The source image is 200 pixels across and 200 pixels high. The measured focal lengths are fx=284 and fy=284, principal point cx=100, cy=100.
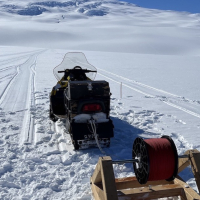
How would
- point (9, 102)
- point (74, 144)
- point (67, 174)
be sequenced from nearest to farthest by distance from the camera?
point (67, 174) < point (74, 144) < point (9, 102)

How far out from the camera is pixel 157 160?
9.58 feet

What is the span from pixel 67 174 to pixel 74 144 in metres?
0.77

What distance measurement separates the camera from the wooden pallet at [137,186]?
2.82m

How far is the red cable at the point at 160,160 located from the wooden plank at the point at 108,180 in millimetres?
410

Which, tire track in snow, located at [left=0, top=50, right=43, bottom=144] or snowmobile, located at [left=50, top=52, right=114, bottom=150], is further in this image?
tire track in snow, located at [left=0, top=50, right=43, bottom=144]

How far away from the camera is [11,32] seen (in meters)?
86.4

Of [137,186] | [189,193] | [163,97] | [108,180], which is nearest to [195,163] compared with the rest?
[189,193]

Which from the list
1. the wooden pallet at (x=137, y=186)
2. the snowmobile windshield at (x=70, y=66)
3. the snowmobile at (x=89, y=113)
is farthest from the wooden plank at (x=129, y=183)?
the snowmobile windshield at (x=70, y=66)

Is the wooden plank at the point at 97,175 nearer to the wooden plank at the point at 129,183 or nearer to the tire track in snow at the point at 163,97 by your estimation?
the wooden plank at the point at 129,183

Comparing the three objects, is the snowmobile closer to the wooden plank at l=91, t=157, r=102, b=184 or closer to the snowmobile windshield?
the wooden plank at l=91, t=157, r=102, b=184

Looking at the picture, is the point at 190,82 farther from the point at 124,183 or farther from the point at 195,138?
the point at 124,183

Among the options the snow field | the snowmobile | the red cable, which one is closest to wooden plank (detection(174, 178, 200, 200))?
the red cable

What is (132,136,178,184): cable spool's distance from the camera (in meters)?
2.91

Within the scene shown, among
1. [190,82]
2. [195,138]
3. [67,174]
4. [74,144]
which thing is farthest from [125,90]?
[67,174]
